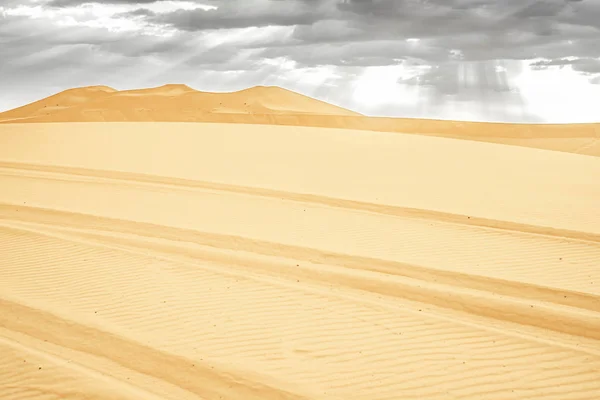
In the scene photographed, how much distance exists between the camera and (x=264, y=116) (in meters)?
54.8

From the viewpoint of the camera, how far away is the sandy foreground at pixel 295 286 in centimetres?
671

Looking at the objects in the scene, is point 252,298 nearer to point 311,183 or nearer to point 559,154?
point 311,183

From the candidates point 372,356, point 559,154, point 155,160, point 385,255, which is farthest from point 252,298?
point 559,154

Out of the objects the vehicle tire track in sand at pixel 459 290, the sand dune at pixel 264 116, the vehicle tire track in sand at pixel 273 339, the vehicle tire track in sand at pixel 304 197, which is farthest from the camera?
the sand dune at pixel 264 116

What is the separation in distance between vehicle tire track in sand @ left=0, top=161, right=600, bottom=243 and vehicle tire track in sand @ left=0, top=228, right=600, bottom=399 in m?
5.22

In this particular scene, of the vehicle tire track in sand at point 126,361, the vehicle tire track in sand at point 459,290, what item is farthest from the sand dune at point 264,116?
the vehicle tire track in sand at point 126,361

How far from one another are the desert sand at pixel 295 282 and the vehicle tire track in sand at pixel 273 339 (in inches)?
1.1

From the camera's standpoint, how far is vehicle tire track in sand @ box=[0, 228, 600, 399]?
21.6ft

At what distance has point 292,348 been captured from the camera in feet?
24.1

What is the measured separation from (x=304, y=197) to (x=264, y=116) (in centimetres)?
4078

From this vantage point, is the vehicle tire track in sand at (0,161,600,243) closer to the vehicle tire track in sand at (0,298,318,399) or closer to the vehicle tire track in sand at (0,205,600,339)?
the vehicle tire track in sand at (0,205,600,339)

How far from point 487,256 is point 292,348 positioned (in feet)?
16.7

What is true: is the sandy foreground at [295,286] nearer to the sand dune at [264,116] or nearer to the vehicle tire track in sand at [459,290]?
the vehicle tire track in sand at [459,290]

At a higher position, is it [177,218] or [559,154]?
[177,218]
